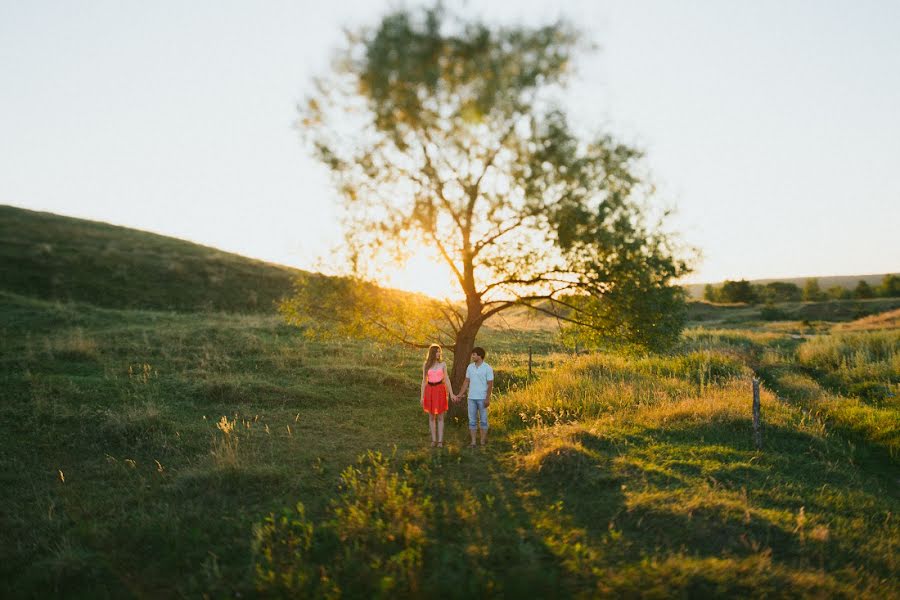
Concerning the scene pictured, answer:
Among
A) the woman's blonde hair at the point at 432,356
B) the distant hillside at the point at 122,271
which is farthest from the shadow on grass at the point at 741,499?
the distant hillside at the point at 122,271

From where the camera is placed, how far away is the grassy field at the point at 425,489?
6.12 m

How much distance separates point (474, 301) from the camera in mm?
14055

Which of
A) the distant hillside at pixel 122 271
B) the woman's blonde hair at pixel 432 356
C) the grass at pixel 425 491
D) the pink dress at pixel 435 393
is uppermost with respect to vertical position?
the distant hillside at pixel 122 271

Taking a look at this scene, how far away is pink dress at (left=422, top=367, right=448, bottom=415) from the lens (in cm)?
1160

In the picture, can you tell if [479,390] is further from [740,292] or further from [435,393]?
[740,292]

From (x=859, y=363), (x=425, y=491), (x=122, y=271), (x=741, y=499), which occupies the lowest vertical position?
(x=425, y=491)

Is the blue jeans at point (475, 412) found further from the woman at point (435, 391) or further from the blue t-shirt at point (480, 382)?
the woman at point (435, 391)

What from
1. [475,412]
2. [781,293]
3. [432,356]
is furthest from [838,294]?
[432,356]

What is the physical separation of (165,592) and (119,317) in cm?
2666

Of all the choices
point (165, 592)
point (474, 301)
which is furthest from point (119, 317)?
point (165, 592)

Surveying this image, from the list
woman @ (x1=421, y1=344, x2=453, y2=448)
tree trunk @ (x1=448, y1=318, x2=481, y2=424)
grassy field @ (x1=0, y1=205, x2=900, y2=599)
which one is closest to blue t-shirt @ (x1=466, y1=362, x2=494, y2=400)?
woman @ (x1=421, y1=344, x2=453, y2=448)

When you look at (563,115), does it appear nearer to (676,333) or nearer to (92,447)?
(676,333)

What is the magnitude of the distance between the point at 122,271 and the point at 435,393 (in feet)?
120

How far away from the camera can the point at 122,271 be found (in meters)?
38.3
